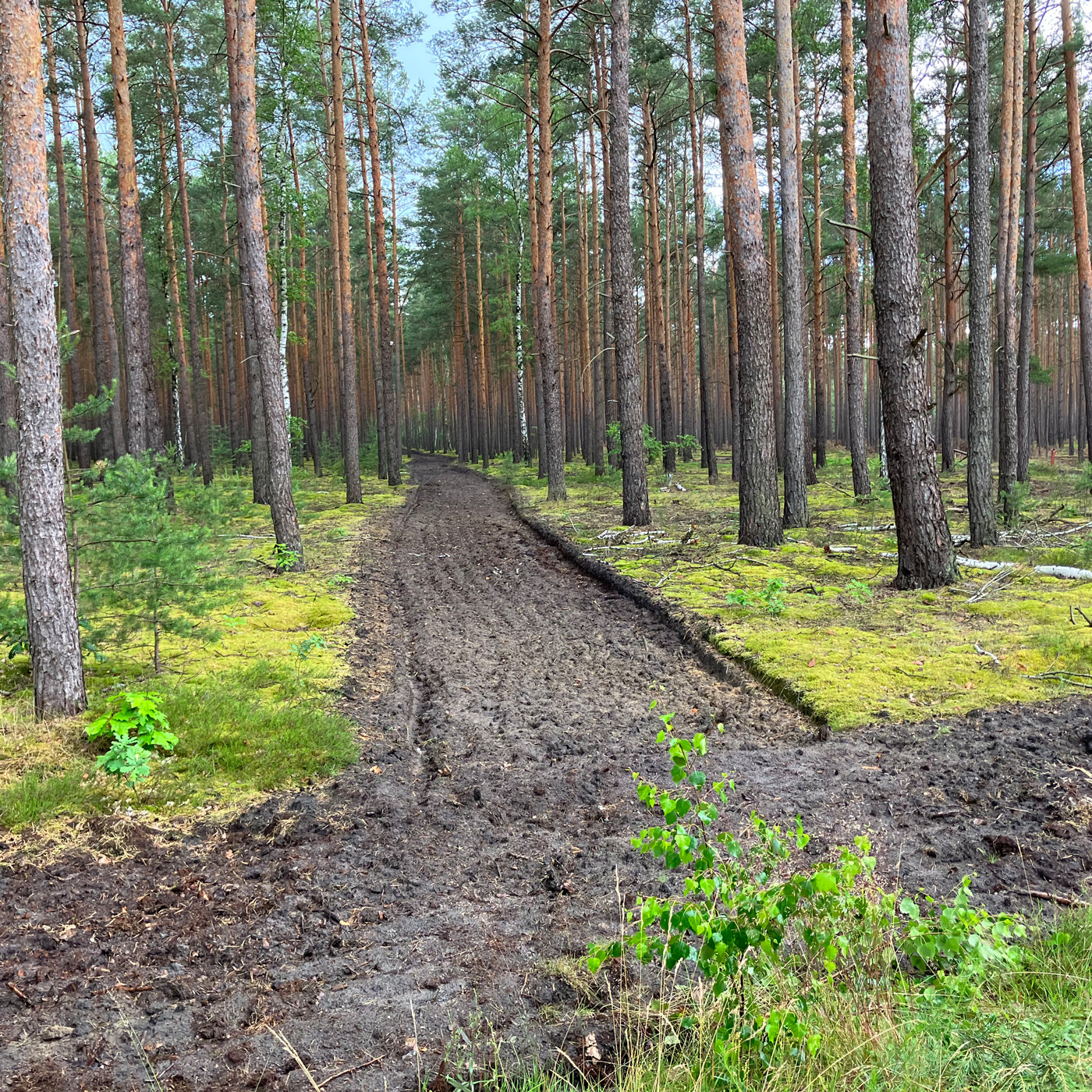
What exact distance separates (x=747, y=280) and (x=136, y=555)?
874 cm

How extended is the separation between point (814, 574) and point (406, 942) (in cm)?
780

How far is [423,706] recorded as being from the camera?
Answer: 644 centimetres

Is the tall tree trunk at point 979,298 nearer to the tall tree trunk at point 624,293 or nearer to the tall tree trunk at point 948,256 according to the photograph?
the tall tree trunk at point 948,256

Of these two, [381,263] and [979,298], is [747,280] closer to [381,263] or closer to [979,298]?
[979,298]

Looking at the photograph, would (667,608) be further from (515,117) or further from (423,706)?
(515,117)

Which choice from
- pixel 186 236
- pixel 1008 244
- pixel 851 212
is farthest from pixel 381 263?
pixel 1008 244

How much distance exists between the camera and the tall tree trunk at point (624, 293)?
45.2ft

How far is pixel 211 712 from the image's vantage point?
18.1 feet

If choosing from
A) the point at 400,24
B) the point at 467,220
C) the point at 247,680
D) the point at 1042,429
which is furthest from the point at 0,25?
the point at 1042,429

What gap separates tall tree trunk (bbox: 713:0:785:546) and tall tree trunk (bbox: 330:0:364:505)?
11252mm

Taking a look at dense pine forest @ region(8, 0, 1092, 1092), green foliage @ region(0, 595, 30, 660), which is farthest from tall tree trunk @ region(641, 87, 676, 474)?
green foliage @ region(0, 595, 30, 660)

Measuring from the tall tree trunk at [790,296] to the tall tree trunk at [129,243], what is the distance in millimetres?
11196

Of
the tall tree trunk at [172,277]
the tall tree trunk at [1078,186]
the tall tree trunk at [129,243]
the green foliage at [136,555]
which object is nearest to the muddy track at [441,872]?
the green foliage at [136,555]

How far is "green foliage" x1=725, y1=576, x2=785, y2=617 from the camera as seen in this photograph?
839cm
